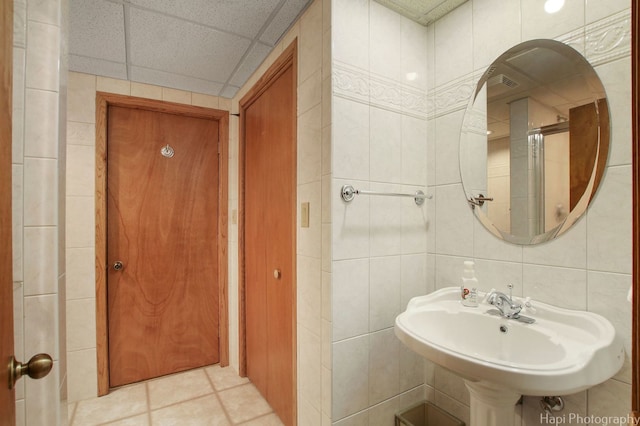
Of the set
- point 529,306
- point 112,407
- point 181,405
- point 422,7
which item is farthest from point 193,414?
point 422,7

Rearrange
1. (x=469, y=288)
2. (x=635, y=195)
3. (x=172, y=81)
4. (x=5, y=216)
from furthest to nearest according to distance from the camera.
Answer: (x=172, y=81)
(x=469, y=288)
(x=5, y=216)
(x=635, y=195)

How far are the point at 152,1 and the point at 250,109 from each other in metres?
0.90

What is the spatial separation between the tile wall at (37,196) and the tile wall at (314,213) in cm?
88

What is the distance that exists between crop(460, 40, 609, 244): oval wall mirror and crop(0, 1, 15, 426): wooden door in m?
1.53

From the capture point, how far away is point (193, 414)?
188 centimetres

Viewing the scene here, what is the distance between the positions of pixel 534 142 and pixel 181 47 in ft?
6.20

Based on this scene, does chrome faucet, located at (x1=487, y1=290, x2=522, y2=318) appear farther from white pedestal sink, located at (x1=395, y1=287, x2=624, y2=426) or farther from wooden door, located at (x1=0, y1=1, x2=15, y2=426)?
wooden door, located at (x1=0, y1=1, x2=15, y2=426)

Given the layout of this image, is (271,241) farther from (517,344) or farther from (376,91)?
(517,344)

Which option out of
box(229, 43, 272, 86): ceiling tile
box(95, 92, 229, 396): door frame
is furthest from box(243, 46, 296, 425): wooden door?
box(95, 92, 229, 396): door frame

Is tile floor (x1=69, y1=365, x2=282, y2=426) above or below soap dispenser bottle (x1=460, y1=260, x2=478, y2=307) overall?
below

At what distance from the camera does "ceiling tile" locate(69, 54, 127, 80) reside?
1.85 metres

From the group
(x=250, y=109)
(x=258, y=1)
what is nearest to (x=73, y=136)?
(x=250, y=109)

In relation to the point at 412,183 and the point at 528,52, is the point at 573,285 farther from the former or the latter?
the point at 528,52

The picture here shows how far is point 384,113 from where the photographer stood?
1.39 m
